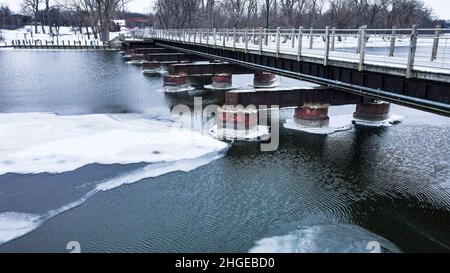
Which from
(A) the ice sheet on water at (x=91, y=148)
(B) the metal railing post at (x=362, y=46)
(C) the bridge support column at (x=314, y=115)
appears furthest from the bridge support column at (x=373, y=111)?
(A) the ice sheet on water at (x=91, y=148)

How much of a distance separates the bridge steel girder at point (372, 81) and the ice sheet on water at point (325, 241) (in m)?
4.23

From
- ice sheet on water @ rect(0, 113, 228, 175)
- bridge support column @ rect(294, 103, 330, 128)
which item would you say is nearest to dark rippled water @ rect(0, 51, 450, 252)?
ice sheet on water @ rect(0, 113, 228, 175)

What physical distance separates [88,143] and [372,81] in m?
11.0

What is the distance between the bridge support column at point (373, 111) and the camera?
2027 centimetres

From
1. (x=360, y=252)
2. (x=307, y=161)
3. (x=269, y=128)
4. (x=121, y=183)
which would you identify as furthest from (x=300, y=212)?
(x=269, y=128)

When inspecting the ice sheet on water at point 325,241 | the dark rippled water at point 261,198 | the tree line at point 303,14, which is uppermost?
the tree line at point 303,14

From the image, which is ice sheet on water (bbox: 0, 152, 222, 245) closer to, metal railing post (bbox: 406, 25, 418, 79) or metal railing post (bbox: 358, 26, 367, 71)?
metal railing post (bbox: 358, 26, 367, 71)

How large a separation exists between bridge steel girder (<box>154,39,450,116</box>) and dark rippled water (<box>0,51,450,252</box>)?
2.54 metres

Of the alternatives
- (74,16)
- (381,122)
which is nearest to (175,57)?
(381,122)

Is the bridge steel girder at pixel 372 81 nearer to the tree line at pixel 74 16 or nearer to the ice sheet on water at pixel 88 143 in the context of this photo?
the ice sheet on water at pixel 88 143

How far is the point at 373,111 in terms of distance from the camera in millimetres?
20250

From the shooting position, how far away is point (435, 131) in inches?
733

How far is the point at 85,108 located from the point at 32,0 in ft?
339

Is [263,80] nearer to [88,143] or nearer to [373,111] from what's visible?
[373,111]
